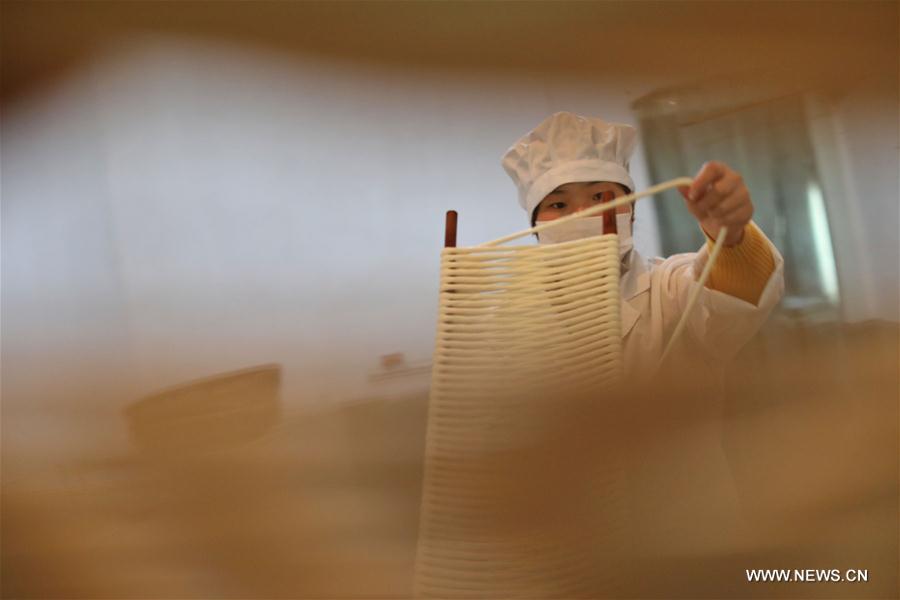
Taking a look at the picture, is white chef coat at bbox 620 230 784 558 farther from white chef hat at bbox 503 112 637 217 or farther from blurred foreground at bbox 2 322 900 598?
white chef hat at bbox 503 112 637 217

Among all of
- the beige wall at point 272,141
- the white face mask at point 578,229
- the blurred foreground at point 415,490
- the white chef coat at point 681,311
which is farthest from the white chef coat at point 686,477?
the white face mask at point 578,229

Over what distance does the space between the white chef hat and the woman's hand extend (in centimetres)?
23

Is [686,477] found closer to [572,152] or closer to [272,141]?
[272,141]

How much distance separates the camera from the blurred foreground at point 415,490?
316 millimetres

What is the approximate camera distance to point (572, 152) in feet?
2.77

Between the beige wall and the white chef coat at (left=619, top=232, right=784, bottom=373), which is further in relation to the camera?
the white chef coat at (left=619, top=232, right=784, bottom=373)

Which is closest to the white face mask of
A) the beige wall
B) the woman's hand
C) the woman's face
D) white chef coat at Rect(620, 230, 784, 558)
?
the woman's face

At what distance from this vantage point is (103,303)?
0.40 metres

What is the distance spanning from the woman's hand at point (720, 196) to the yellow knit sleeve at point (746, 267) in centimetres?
7

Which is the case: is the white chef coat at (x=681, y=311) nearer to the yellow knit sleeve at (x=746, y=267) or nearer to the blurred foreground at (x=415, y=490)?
the yellow knit sleeve at (x=746, y=267)

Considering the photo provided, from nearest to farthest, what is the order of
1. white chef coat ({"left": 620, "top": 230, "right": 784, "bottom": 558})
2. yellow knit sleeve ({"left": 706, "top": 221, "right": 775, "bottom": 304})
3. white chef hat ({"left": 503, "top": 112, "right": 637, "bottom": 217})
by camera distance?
1. white chef coat ({"left": 620, "top": 230, "right": 784, "bottom": 558})
2. yellow knit sleeve ({"left": 706, "top": 221, "right": 775, "bottom": 304})
3. white chef hat ({"left": 503, "top": 112, "right": 637, "bottom": 217})

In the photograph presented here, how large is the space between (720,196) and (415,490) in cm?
34

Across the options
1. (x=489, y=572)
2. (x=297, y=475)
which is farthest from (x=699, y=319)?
(x=297, y=475)

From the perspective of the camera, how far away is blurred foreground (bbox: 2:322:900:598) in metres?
0.32
